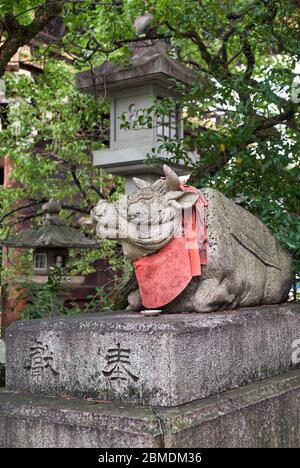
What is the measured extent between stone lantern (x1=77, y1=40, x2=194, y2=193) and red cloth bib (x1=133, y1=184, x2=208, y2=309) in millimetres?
3744

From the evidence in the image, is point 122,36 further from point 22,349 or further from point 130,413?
point 130,413

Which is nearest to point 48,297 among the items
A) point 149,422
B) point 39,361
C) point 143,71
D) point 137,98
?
point 137,98

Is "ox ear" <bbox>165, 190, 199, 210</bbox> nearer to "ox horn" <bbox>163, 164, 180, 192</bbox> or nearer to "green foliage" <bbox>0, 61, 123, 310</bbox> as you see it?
"ox horn" <bbox>163, 164, 180, 192</bbox>

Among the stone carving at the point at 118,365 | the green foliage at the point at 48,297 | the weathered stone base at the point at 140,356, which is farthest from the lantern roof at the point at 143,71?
the stone carving at the point at 118,365

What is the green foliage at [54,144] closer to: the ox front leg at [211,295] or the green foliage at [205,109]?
the green foliage at [205,109]

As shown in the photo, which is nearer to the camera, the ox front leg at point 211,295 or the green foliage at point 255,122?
the ox front leg at point 211,295

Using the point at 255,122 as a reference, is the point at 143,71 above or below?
above

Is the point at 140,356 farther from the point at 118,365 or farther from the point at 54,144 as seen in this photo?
the point at 54,144

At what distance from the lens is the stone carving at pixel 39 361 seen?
3.28 m

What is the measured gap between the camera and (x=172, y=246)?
11.7 ft

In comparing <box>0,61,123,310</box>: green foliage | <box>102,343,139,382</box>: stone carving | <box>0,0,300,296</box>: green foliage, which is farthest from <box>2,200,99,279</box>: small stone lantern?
<box>102,343,139,382</box>: stone carving

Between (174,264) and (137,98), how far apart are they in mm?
4807

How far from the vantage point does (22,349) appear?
3.41 metres

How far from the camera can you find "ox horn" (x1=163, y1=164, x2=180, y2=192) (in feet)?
11.9
